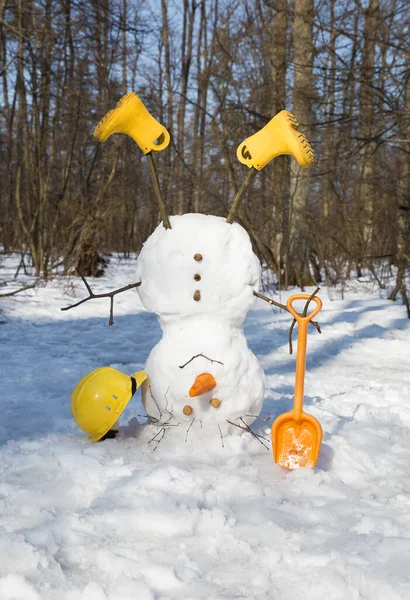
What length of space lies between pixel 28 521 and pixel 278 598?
0.75 meters

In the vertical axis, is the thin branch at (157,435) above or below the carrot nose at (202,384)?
below

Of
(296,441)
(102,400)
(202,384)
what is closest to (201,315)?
(202,384)

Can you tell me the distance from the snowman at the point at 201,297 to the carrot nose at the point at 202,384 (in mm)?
16

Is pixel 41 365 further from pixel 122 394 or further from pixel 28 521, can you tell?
pixel 28 521

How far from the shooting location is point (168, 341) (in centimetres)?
228

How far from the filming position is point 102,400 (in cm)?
219

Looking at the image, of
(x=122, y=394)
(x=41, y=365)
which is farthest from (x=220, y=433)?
(x=41, y=365)

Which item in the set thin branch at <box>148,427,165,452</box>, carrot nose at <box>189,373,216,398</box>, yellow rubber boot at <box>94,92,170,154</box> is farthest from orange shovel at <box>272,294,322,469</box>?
yellow rubber boot at <box>94,92,170,154</box>

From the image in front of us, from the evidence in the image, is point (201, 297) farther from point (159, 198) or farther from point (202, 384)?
point (159, 198)

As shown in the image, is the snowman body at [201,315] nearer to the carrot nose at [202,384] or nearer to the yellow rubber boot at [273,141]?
the carrot nose at [202,384]

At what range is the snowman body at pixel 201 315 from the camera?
2213mm

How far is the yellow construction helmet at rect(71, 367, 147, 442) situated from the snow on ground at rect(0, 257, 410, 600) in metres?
0.09

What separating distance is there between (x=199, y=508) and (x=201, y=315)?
0.80 meters

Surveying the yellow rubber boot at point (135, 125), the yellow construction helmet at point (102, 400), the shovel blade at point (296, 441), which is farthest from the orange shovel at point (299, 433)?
the yellow rubber boot at point (135, 125)
